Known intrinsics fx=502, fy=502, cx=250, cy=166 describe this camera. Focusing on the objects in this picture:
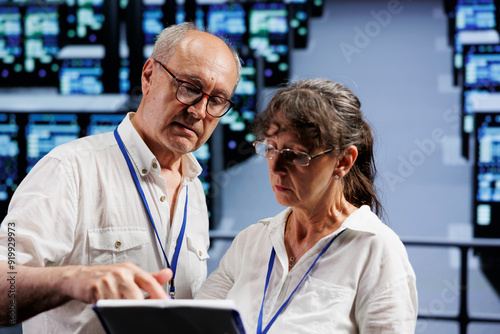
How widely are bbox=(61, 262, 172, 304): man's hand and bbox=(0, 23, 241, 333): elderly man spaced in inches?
13.1

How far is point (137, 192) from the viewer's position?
5.34 feet

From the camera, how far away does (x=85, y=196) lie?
5.01 ft

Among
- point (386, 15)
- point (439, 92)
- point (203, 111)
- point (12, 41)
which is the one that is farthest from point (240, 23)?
point (203, 111)

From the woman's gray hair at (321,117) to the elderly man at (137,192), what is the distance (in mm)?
280

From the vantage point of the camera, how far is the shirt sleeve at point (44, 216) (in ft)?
4.53

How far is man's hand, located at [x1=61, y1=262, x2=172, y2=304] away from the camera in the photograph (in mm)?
1037

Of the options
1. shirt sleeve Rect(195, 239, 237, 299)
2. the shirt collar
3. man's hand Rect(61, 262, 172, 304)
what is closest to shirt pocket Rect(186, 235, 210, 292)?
shirt sleeve Rect(195, 239, 237, 299)

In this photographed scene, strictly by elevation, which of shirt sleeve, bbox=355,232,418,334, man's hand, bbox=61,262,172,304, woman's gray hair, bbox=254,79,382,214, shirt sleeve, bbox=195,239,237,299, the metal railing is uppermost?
woman's gray hair, bbox=254,79,382,214

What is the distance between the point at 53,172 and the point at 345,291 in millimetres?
904

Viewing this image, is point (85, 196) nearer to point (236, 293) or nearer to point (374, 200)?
point (236, 293)

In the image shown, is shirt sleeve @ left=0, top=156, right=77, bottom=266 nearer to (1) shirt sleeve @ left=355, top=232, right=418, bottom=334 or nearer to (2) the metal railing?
(1) shirt sleeve @ left=355, top=232, right=418, bottom=334

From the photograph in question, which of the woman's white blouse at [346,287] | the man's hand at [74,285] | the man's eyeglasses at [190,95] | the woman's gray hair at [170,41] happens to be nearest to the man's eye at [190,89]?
the man's eyeglasses at [190,95]

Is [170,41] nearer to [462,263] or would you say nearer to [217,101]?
[217,101]

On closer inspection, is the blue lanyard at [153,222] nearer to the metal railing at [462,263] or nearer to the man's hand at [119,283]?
the man's hand at [119,283]
